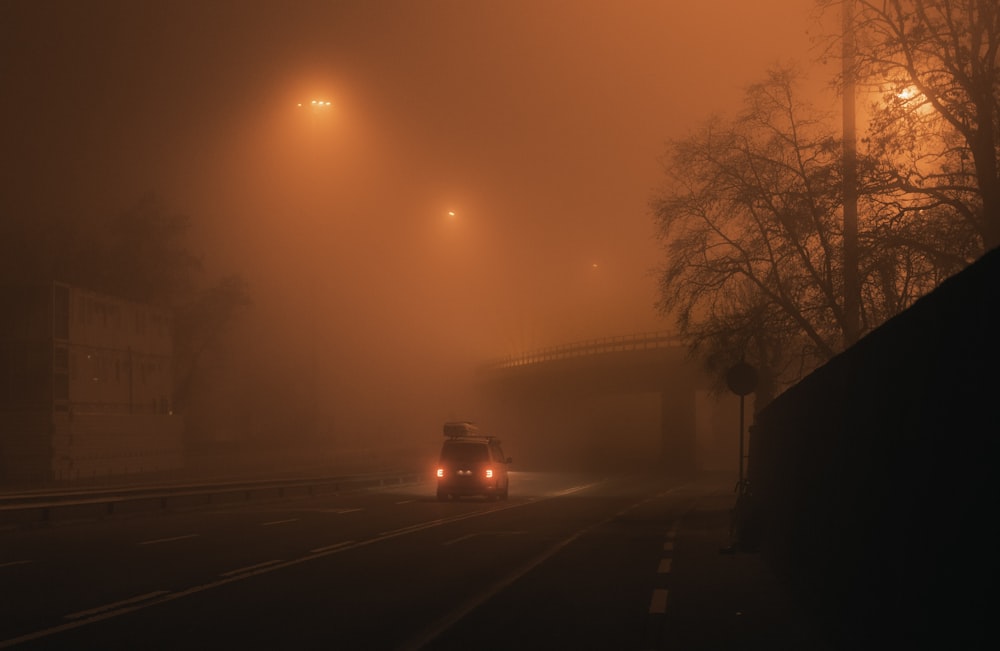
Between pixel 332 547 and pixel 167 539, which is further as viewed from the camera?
pixel 167 539

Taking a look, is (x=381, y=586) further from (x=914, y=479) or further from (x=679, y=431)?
(x=679, y=431)

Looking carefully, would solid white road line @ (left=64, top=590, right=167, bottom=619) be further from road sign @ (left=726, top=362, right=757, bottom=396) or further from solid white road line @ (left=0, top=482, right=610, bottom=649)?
road sign @ (left=726, top=362, right=757, bottom=396)

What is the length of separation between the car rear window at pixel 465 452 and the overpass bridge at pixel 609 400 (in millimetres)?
18958

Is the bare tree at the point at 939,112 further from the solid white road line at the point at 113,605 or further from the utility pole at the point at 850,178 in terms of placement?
the solid white road line at the point at 113,605

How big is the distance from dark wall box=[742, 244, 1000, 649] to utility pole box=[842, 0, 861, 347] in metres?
13.1

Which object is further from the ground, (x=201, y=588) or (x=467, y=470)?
(x=201, y=588)

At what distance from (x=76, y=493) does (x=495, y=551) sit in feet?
59.3

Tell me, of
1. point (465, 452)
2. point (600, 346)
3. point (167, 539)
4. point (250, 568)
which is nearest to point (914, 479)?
point (250, 568)

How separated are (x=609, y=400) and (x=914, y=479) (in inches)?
3760

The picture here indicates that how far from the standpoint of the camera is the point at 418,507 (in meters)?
34.1

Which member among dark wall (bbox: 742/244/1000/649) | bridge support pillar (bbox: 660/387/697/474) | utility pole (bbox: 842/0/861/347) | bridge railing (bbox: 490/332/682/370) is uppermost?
utility pole (bbox: 842/0/861/347)

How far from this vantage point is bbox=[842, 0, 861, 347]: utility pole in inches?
982

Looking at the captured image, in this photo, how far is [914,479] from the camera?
287 inches

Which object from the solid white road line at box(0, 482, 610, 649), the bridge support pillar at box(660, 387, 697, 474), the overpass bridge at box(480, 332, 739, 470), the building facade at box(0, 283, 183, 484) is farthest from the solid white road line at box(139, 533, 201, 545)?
the bridge support pillar at box(660, 387, 697, 474)
